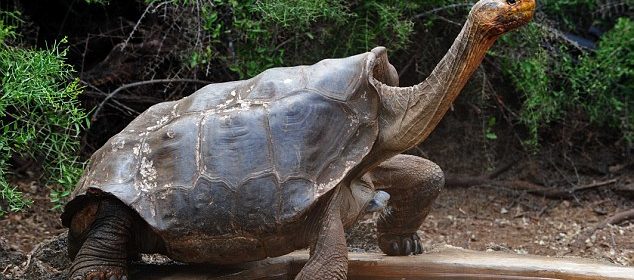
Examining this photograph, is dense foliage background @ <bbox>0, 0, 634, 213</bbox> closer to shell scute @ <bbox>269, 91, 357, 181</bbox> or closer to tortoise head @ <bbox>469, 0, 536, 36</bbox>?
shell scute @ <bbox>269, 91, 357, 181</bbox>

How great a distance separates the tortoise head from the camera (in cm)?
356

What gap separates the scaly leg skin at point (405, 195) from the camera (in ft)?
15.2

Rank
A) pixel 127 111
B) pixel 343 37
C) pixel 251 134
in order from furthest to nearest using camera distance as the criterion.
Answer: pixel 127 111 < pixel 343 37 < pixel 251 134

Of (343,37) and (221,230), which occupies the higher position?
(343,37)

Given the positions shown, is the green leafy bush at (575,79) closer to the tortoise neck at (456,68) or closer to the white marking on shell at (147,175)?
the tortoise neck at (456,68)

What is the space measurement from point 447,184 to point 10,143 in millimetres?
3986

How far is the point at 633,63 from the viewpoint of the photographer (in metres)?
7.36

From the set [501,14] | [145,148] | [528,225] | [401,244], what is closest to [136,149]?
[145,148]

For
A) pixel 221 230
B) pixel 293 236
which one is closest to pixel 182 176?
pixel 221 230

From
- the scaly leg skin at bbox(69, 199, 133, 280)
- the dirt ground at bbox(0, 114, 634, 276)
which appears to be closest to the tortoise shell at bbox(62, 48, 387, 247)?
the scaly leg skin at bbox(69, 199, 133, 280)

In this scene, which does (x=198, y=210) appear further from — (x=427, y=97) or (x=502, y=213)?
(x=502, y=213)

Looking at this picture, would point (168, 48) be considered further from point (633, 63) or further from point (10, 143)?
point (633, 63)

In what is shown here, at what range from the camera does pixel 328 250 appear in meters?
3.93

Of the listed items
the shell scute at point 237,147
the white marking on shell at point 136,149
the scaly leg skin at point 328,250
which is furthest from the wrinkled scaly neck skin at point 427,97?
the white marking on shell at point 136,149
